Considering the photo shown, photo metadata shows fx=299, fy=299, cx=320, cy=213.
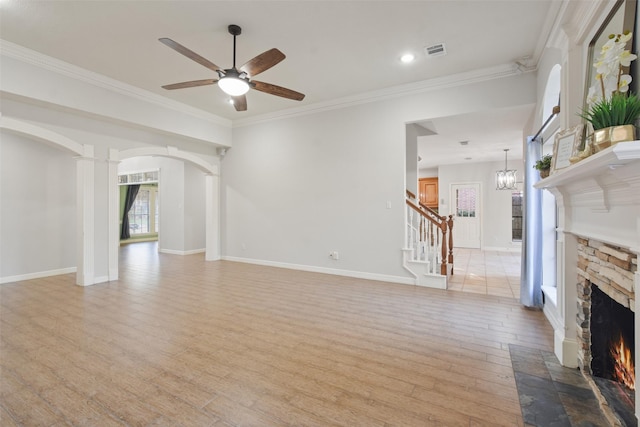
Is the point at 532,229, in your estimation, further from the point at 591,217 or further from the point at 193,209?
the point at 193,209

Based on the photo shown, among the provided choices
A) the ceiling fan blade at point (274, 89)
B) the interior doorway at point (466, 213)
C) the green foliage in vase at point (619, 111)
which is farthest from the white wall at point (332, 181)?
the interior doorway at point (466, 213)

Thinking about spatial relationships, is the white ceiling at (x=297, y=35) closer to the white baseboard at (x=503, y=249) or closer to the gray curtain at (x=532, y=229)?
the gray curtain at (x=532, y=229)

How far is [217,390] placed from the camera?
6.65ft

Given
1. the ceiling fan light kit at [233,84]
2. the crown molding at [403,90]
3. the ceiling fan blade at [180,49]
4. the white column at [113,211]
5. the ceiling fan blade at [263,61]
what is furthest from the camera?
the white column at [113,211]

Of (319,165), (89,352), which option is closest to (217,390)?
(89,352)

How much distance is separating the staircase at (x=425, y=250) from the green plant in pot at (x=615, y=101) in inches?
124

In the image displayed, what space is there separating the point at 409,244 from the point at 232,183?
4.13m

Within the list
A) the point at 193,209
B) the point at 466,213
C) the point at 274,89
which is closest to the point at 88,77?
the point at 274,89

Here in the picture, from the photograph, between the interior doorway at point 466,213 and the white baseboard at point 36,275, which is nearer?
the white baseboard at point 36,275

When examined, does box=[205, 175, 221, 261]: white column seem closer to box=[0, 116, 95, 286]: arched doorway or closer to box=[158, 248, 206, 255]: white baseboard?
box=[158, 248, 206, 255]: white baseboard

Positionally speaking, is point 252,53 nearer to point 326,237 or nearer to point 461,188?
point 326,237

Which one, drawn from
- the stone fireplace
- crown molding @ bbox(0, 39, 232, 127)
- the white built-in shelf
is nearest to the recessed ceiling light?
the white built-in shelf

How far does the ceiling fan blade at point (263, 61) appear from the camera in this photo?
9.15 feet

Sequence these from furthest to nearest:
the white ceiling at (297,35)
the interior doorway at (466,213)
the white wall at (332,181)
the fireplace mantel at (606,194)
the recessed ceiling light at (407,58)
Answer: the interior doorway at (466,213) < the white wall at (332,181) < the recessed ceiling light at (407,58) < the white ceiling at (297,35) < the fireplace mantel at (606,194)
